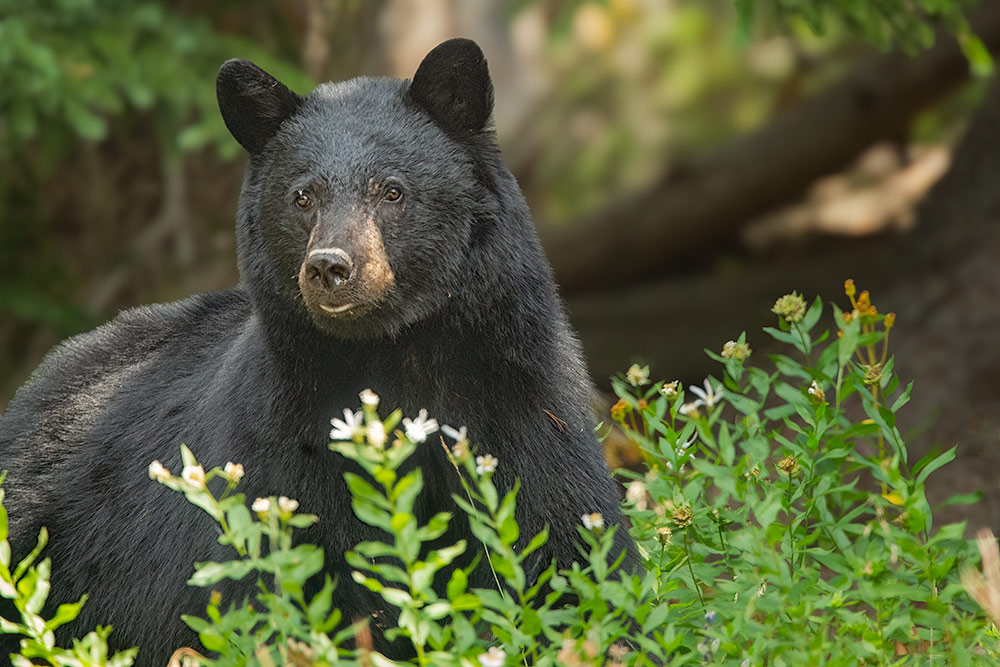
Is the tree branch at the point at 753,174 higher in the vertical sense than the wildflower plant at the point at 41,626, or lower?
Result: higher

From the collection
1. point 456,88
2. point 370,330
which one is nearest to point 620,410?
point 370,330

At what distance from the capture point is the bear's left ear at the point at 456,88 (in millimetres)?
3541

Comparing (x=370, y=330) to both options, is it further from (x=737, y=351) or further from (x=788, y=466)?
(x=788, y=466)

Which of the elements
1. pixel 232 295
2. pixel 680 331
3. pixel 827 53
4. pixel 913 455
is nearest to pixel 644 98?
pixel 827 53

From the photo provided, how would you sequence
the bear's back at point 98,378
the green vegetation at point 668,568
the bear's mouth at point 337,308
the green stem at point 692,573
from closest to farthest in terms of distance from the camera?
the green vegetation at point 668,568 < the green stem at point 692,573 < the bear's mouth at point 337,308 < the bear's back at point 98,378

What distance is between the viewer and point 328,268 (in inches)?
123

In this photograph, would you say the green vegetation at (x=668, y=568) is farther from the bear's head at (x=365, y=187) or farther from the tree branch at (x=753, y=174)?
the tree branch at (x=753, y=174)

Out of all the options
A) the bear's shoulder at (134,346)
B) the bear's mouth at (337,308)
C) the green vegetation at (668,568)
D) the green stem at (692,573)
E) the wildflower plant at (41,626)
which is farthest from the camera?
the bear's shoulder at (134,346)

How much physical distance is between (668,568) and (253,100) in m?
1.80

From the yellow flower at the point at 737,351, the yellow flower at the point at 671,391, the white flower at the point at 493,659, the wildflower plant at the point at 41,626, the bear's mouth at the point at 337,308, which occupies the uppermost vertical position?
the bear's mouth at the point at 337,308

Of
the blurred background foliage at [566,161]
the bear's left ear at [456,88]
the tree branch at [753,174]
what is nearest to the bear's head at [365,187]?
the bear's left ear at [456,88]

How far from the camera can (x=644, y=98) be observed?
14953 millimetres

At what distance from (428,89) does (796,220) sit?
773 centimetres

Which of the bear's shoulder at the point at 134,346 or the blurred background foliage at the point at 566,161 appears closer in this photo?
the bear's shoulder at the point at 134,346
